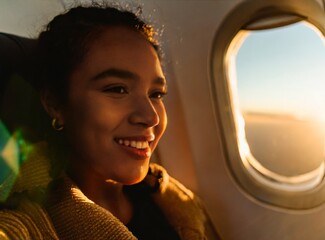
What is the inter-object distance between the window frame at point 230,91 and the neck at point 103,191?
0.45 metres

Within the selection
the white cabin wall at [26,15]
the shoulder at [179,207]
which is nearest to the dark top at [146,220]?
the shoulder at [179,207]

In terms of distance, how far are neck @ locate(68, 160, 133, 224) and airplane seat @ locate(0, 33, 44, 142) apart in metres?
0.14

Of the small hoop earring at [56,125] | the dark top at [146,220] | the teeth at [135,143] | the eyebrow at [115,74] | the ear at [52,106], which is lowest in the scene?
the dark top at [146,220]

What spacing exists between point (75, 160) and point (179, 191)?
434 mm

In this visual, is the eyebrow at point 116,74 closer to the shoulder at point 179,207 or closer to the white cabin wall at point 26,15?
the white cabin wall at point 26,15

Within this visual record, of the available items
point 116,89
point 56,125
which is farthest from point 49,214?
point 116,89

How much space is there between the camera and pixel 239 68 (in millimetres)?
1409

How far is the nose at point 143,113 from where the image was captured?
945 millimetres

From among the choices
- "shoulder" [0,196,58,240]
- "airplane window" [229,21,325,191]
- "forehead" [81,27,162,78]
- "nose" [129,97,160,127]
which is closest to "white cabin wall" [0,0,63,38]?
"forehead" [81,27,162,78]

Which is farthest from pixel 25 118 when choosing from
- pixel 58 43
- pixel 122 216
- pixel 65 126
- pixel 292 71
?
pixel 292 71

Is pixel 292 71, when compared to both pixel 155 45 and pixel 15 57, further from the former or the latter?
pixel 15 57

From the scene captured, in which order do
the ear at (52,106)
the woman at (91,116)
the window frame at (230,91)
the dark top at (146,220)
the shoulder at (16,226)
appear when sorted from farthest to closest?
the window frame at (230,91)
the dark top at (146,220)
the ear at (52,106)
the woman at (91,116)
the shoulder at (16,226)

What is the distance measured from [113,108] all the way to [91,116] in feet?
0.17

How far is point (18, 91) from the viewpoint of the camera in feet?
3.03
